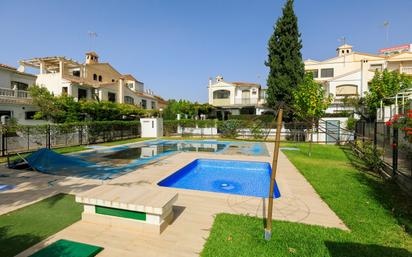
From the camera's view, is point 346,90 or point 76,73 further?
point 76,73

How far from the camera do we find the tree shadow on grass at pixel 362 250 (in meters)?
3.50

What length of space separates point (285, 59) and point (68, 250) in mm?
28126

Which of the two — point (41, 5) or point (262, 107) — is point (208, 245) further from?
point (262, 107)

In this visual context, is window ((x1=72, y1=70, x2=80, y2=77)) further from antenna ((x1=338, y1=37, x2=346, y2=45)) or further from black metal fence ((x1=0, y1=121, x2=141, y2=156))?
antenna ((x1=338, y1=37, x2=346, y2=45))

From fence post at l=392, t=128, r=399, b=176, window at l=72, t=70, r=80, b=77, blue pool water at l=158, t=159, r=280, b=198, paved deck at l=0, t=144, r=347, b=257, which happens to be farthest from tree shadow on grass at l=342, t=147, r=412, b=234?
window at l=72, t=70, r=80, b=77

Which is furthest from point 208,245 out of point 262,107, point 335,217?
point 262,107

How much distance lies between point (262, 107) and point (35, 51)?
3549 cm

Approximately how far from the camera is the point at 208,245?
375 centimetres

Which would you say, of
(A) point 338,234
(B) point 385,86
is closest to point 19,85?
(A) point 338,234

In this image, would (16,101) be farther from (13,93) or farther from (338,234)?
(338,234)

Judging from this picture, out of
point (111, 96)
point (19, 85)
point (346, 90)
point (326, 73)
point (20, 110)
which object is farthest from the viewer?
point (326, 73)

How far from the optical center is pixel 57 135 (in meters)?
16.8

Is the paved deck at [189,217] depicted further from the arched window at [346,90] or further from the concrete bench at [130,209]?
the arched window at [346,90]

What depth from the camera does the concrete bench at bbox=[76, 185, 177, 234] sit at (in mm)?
4105
